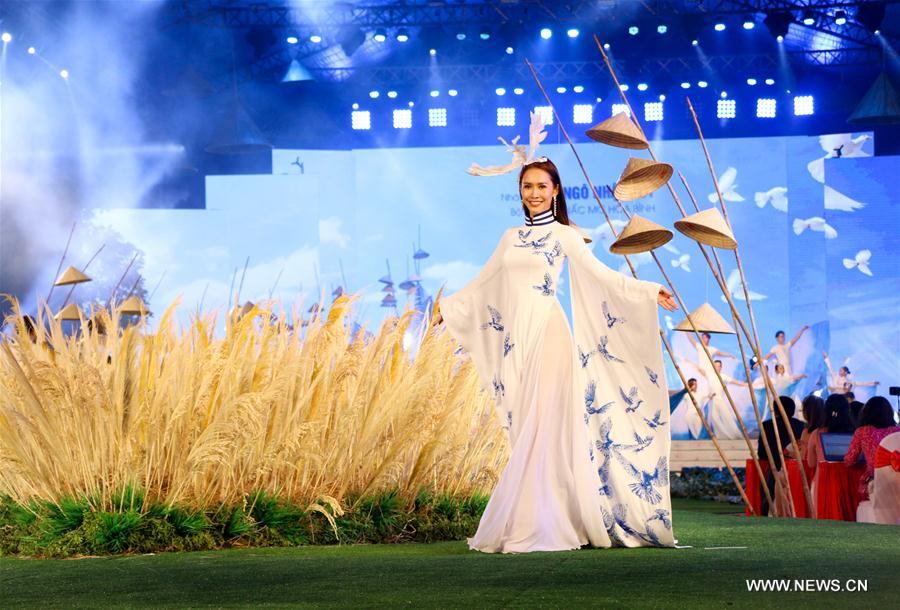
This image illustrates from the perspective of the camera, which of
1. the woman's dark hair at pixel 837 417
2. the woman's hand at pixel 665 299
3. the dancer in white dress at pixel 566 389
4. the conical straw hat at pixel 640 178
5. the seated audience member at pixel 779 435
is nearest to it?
the dancer in white dress at pixel 566 389

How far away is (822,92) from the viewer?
52.3 ft

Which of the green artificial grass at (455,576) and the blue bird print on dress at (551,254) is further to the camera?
the blue bird print on dress at (551,254)

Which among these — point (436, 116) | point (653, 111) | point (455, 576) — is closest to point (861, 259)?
point (653, 111)

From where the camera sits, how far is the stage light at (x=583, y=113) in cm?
1585

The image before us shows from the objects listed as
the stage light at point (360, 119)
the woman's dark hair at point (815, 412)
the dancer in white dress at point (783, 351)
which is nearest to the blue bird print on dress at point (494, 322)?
the woman's dark hair at point (815, 412)

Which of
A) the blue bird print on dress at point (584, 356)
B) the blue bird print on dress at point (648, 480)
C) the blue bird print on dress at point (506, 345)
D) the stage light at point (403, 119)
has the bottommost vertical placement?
the blue bird print on dress at point (648, 480)

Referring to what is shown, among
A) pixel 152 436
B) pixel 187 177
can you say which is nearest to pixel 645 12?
pixel 187 177

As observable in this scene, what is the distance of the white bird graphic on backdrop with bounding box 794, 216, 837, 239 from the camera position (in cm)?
1377

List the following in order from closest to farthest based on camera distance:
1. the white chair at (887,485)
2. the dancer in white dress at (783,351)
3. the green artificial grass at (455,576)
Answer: the green artificial grass at (455,576) < the white chair at (887,485) < the dancer in white dress at (783,351)

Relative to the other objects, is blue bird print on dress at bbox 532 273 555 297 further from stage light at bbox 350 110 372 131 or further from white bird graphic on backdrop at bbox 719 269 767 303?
stage light at bbox 350 110 372 131

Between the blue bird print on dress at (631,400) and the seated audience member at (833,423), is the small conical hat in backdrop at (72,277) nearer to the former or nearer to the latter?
the blue bird print on dress at (631,400)

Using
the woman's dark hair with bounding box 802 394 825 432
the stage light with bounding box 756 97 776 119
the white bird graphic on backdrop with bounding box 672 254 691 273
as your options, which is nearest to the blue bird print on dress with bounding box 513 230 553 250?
the woman's dark hair with bounding box 802 394 825 432

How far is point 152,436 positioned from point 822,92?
13.9 m

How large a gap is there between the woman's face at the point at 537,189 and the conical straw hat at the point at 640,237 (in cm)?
89
